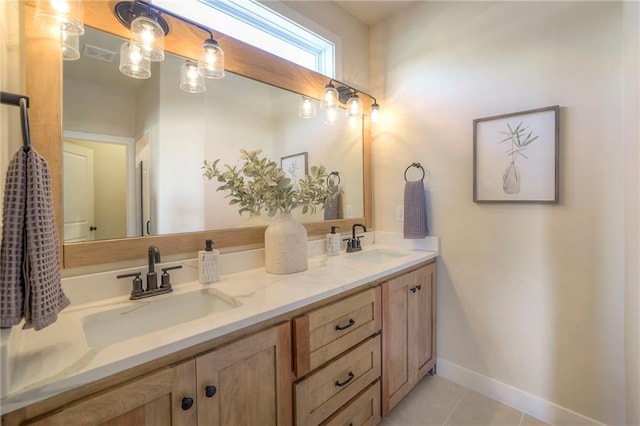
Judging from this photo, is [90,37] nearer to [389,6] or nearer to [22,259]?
[22,259]

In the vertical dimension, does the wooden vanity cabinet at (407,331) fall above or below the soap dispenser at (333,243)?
below

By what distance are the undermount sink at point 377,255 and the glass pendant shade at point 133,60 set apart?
1498 mm

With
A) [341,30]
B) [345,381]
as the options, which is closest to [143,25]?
[341,30]

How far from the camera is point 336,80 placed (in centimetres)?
203

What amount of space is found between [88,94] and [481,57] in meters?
2.09

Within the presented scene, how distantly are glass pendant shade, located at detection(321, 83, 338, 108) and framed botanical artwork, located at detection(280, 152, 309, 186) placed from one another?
386 millimetres

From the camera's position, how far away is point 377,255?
2.07 metres

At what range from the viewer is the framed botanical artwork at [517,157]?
1.50m

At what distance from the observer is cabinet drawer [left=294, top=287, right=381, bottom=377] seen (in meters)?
1.07

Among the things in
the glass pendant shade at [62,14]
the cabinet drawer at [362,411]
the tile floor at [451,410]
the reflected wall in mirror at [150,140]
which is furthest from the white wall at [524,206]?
the glass pendant shade at [62,14]

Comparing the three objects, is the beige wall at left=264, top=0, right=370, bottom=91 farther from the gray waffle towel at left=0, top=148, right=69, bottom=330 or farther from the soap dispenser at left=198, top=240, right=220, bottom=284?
the gray waffle towel at left=0, top=148, right=69, bottom=330

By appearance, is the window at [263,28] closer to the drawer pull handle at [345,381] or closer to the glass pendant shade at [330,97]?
the glass pendant shade at [330,97]

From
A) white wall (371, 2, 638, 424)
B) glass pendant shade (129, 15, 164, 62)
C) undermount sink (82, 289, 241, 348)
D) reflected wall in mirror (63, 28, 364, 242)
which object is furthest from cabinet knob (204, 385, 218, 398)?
white wall (371, 2, 638, 424)

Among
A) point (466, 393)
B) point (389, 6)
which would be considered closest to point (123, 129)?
point (389, 6)
